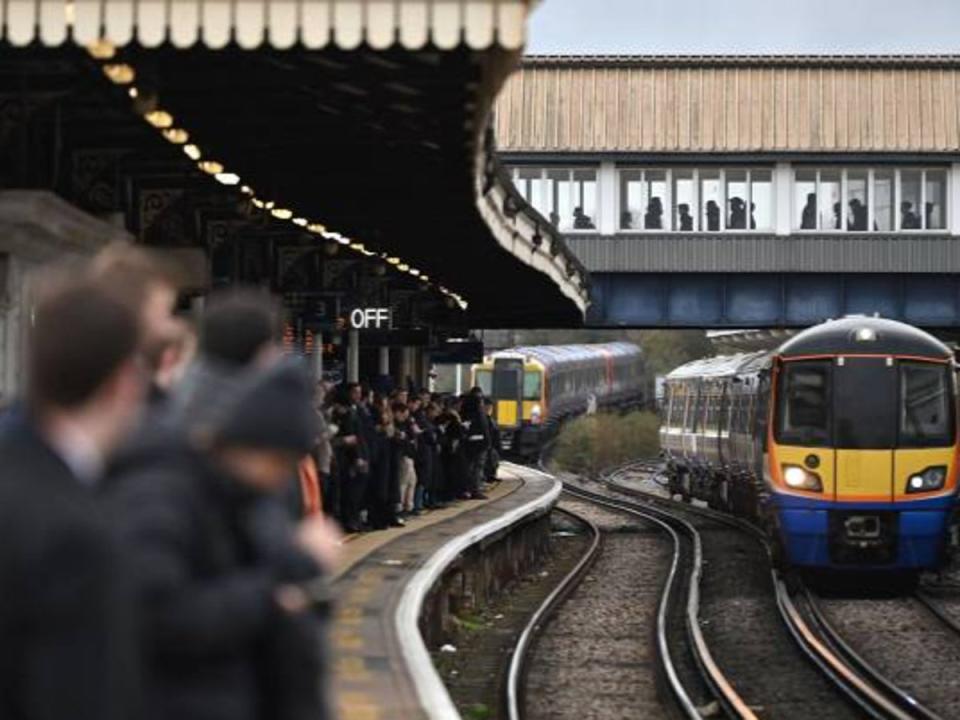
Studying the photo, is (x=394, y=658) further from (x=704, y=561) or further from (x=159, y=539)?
(x=704, y=561)

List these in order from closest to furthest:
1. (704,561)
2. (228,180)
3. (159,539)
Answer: (159,539), (228,180), (704,561)

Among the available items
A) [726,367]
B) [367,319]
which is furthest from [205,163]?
[726,367]

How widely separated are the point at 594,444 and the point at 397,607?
44.2 meters

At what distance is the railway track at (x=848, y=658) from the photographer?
46.5ft

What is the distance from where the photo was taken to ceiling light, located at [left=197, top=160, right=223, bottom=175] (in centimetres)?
1538

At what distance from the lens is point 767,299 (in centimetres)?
3969

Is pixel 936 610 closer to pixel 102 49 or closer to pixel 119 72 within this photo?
pixel 119 72

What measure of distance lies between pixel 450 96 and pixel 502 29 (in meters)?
2.49

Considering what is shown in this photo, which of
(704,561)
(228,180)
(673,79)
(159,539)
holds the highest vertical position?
(673,79)

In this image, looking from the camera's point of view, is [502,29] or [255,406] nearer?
[255,406]

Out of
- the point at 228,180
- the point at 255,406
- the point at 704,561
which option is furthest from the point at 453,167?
the point at 704,561

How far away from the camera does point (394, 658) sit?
1155cm

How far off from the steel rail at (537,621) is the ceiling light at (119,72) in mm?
5179

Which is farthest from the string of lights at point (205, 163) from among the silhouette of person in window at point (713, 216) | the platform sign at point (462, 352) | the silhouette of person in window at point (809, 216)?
the silhouette of person in window at point (809, 216)
